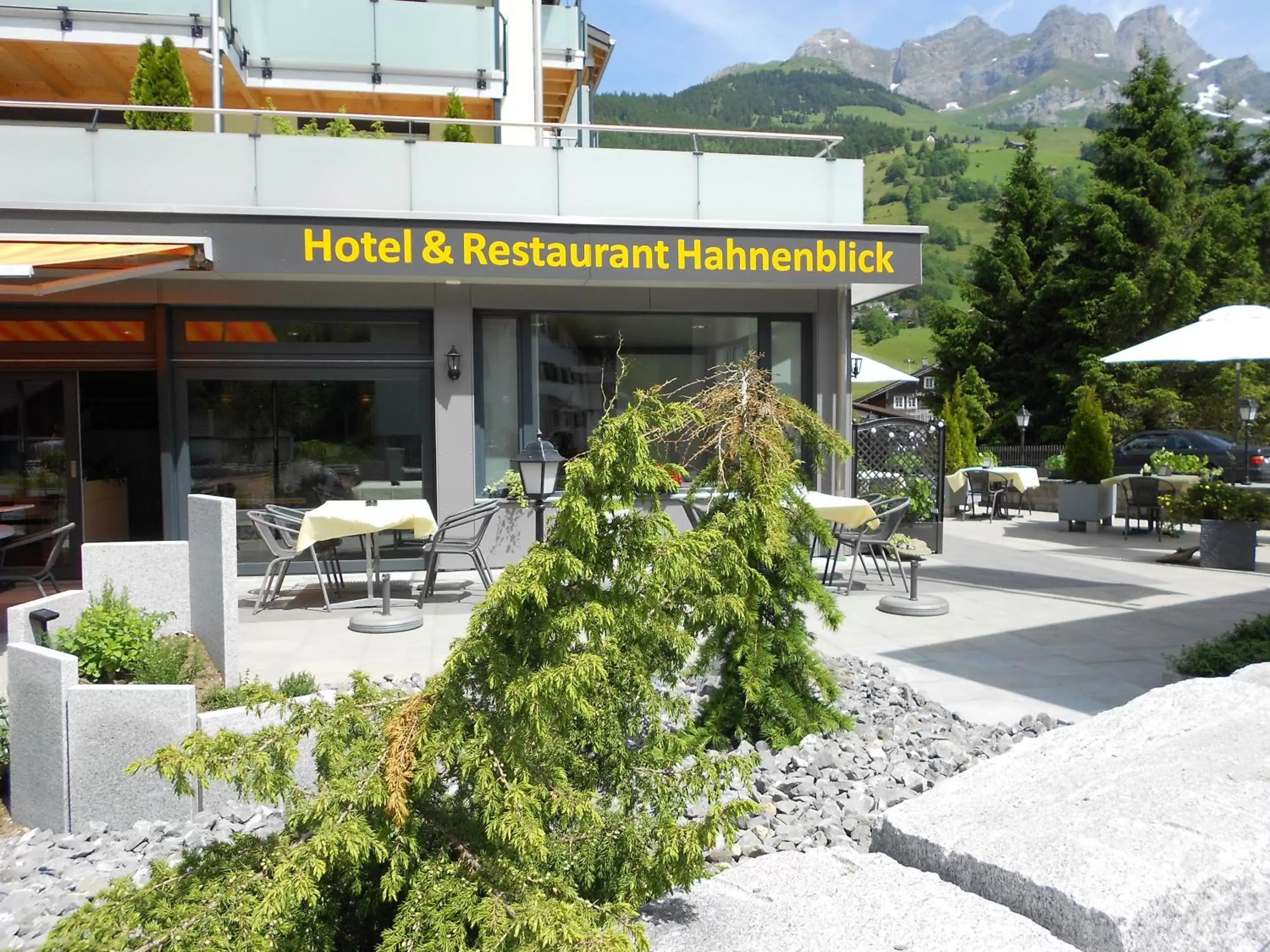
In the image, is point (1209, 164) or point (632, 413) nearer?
point (632, 413)

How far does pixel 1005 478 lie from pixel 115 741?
16567 millimetres

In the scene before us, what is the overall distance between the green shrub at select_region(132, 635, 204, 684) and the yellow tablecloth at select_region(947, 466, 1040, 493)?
15.0m

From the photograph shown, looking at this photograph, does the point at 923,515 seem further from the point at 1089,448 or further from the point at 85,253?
the point at 85,253

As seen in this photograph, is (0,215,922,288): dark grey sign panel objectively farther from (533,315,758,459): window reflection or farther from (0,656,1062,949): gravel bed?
(0,656,1062,949): gravel bed

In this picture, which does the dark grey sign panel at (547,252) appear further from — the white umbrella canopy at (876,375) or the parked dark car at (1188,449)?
the parked dark car at (1188,449)

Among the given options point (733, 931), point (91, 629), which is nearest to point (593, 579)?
point (733, 931)

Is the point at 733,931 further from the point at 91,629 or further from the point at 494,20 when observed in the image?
the point at 494,20

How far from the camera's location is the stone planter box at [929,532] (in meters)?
12.5

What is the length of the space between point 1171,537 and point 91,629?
567 inches

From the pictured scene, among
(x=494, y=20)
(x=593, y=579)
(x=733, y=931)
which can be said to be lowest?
(x=733, y=931)

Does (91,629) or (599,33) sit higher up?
(599,33)

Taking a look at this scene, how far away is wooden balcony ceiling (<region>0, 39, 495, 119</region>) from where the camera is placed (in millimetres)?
14320

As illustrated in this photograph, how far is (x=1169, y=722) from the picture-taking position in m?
4.10

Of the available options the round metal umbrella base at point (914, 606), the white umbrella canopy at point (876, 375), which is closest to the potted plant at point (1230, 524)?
the round metal umbrella base at point (914, 606)
